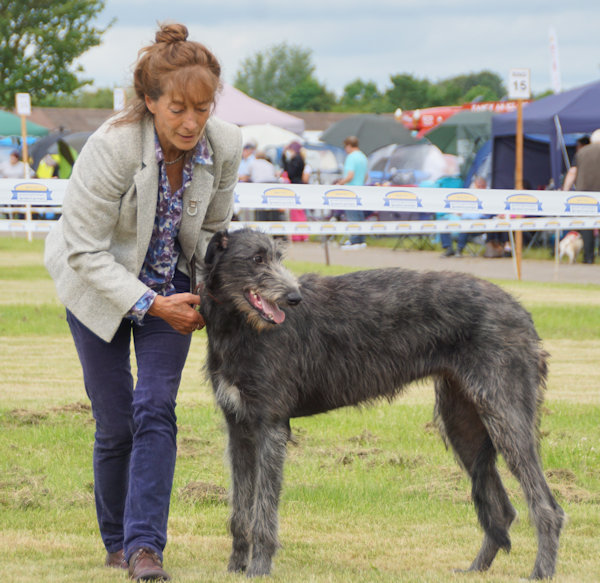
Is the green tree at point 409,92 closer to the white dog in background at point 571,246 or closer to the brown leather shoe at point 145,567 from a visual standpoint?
the white dog in background at point 571,246

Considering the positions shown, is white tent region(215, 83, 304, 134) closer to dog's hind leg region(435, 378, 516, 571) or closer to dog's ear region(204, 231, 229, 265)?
dog's hind leg region(435, 378, 516, 571)

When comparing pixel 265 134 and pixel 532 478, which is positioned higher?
pixel 265 134

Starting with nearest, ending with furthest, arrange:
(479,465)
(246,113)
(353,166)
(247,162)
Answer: (479,465)
(353,166)
(247,162)
(246,113)

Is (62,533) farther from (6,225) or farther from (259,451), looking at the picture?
(6,225)

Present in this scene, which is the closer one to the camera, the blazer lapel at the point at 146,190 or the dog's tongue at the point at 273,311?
the blazer lapel at the point at 146,190

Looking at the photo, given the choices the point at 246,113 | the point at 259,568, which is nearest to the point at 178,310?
the point at 259,568

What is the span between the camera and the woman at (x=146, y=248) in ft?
13.0

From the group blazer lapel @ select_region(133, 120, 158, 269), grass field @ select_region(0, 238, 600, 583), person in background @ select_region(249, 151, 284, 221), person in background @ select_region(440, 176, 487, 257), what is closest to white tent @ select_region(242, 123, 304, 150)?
person in background @ select_region(249, 151, 284, 221)

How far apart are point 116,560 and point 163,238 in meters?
1.45

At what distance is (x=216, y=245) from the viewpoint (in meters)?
4.23

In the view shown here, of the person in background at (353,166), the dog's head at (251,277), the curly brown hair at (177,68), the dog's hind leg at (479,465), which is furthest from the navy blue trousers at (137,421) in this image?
the person in background at (353,166)

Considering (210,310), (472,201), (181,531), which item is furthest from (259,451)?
(472,201)

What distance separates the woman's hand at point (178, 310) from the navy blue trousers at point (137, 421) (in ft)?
0.35

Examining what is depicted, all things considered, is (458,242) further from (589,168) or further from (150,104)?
(150,104)
